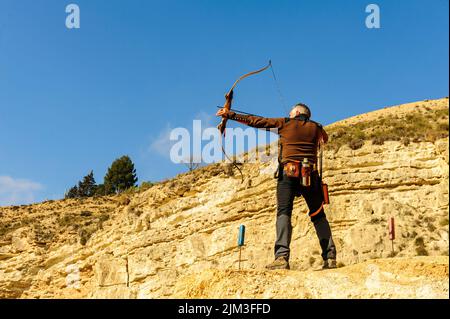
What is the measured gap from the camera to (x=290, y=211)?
26.7ft

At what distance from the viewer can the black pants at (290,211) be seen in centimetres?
802

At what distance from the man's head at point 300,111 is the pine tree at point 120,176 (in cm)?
6459

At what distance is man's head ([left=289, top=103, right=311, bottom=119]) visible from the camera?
866cm

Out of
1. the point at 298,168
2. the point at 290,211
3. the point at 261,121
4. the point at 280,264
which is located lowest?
the point at 280,264

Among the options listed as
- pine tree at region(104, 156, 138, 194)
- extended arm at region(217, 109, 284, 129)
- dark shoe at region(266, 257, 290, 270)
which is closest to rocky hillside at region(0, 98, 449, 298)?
dark shoe at region(266, 257, 290, 270)

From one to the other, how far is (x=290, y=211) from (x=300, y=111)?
1.56 meters

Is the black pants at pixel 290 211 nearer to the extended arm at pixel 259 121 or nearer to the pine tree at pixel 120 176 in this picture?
the extended arm at pixel 259 121

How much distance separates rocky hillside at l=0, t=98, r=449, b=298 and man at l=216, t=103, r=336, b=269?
4519 mm

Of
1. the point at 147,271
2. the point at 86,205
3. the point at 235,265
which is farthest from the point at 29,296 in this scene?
the point at 86,205

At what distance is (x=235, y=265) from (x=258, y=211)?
2.61 meters

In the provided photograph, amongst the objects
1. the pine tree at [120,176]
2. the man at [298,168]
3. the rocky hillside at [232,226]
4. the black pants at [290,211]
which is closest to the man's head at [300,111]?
the man at [298,168]

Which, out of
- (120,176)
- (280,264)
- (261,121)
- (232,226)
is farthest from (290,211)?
(120,176)

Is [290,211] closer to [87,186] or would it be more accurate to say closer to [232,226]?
[232,226]
